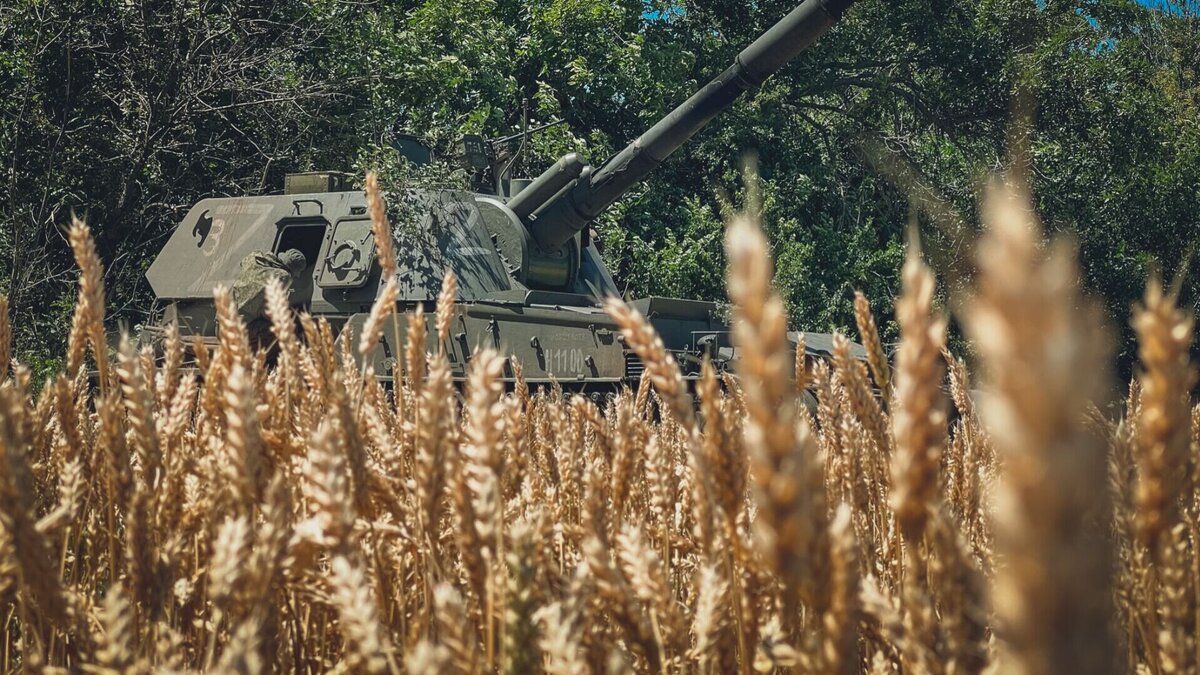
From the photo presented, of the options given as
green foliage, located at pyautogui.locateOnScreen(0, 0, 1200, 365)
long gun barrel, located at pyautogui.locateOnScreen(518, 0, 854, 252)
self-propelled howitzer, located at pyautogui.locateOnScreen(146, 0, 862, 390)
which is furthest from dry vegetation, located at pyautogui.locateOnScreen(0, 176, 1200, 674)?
green foliage, located at pyautogui.locateOnScreen(0, 0, 1200, 365)

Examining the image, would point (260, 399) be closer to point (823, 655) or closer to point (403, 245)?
point (823, 655)

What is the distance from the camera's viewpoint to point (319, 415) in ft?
6.63

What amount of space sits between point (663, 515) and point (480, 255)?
8.56 metres

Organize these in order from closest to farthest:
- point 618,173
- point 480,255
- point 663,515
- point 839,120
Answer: point 663,515 < point 480,255 < point 618,173 < point 839,120

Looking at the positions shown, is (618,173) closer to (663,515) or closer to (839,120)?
(663,515)

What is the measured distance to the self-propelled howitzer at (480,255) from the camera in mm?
9055

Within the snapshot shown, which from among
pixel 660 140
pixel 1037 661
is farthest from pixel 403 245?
pixel 1037 661

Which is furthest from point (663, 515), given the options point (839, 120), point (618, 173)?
point (839, 120)

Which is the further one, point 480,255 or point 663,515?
point 480,255

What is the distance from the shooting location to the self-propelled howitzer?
905cm

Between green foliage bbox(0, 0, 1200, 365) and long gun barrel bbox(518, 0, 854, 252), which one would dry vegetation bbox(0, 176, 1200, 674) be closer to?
long gun barrel bbox(518, 0, 854, 252)

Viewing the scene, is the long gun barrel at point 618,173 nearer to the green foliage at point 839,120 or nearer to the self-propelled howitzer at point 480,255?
the self-propelled howitzer at point 480,255

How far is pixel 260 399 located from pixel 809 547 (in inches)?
56.2

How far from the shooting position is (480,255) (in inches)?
397
